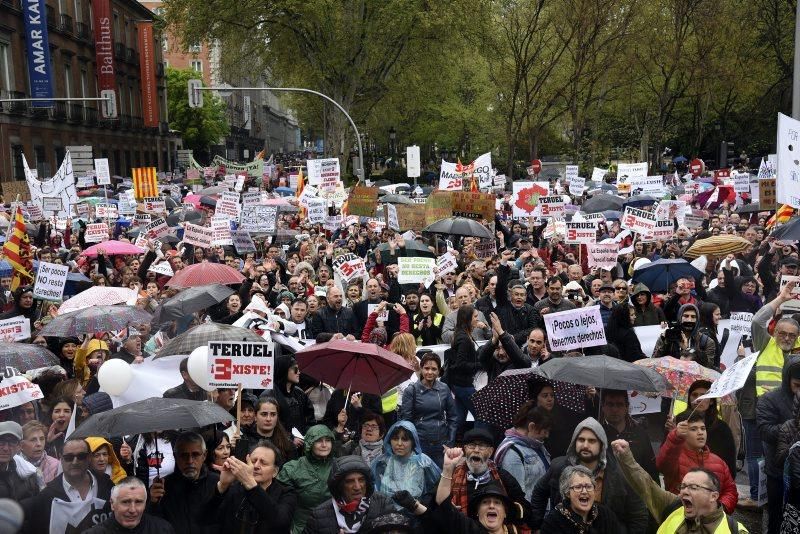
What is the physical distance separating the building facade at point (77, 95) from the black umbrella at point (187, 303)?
3581 cm

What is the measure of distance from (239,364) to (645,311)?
5202 millimetres

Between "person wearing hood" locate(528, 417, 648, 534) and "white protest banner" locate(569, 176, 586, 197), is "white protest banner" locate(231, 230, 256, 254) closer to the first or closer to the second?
"white protest banner" locate(569, 176, 586, 197)

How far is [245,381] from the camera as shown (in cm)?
641

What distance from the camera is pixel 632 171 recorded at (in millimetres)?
25375

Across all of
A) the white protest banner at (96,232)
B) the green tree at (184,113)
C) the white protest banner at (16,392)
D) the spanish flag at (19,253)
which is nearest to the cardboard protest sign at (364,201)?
the white protest banner at (96,232)

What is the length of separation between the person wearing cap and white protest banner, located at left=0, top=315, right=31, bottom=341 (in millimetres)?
4339

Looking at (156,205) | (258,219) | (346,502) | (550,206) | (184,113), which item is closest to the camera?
(346,502)

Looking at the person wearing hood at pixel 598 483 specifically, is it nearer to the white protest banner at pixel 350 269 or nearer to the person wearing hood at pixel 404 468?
the person wearing hood at pixel 404 468

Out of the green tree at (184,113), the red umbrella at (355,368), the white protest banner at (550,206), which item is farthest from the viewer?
the green tree at (184,113)

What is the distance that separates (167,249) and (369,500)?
12434mm

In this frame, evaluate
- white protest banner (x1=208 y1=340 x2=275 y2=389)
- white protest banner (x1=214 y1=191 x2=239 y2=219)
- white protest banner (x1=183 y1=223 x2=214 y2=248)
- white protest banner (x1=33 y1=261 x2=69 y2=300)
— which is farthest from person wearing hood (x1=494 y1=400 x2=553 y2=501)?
white protest banner (x1=214 y1=191 x2=239 y2=219)

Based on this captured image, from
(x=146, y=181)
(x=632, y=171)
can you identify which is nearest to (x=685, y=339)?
(x=632, y=171)

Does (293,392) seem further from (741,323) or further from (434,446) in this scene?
(741,323)

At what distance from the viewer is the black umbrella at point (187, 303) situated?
1027cm
